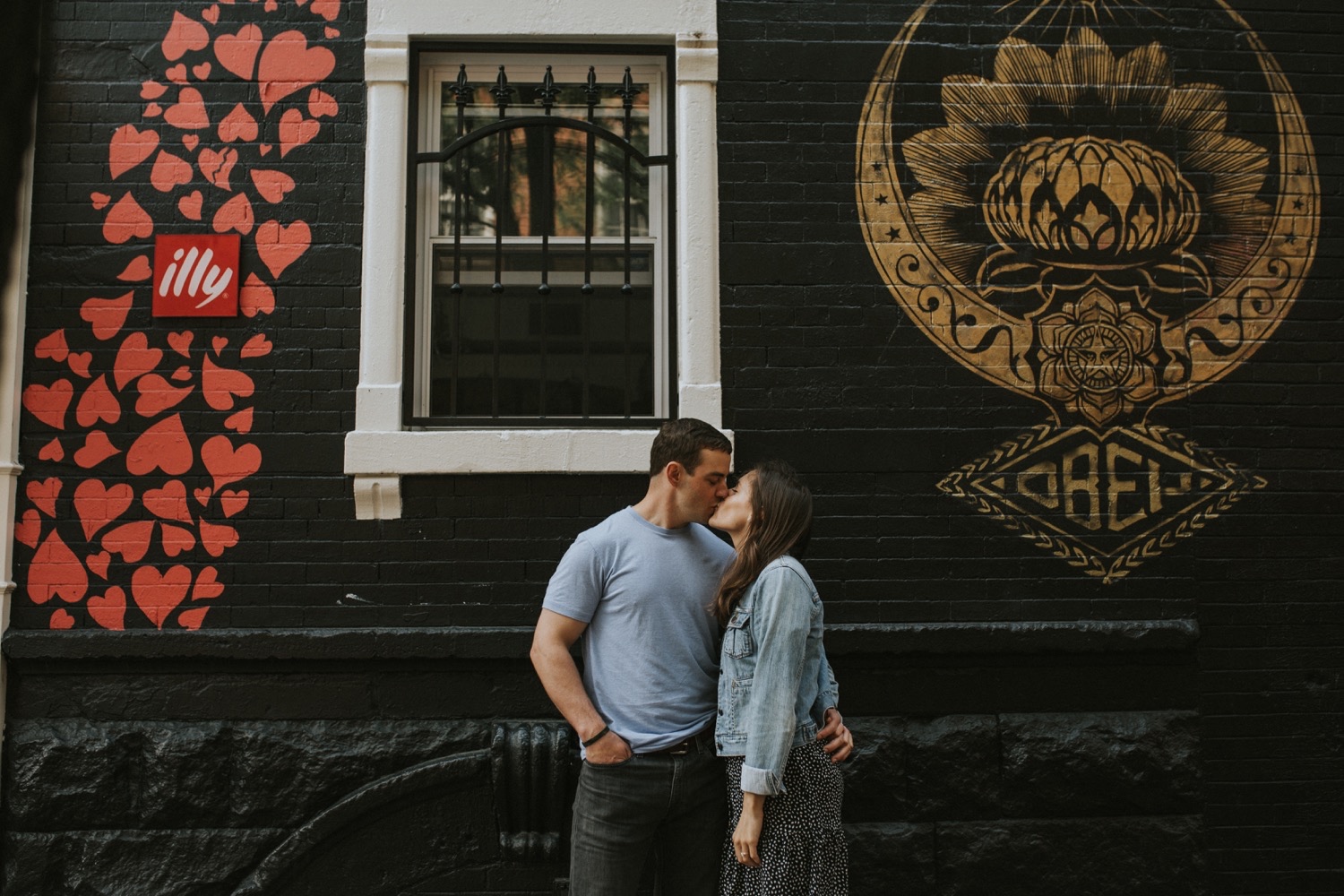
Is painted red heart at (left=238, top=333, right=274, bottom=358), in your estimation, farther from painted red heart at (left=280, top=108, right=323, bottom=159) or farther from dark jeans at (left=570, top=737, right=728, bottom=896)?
dark jeans at (left=570, top=737, right=728, bottom=896)

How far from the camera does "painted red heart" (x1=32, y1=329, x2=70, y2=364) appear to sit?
14.6 feet

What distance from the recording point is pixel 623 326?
4750 mm

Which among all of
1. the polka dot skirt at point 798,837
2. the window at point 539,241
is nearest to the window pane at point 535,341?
the window at point 539,241

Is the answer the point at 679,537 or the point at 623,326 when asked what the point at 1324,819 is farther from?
the point at 623,326

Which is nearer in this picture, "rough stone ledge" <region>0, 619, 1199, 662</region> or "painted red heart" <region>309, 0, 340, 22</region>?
"rough stone ledge" <region>0, 619, 1199, 662</region>

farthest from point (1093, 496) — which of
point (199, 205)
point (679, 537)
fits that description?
point (199, 205)

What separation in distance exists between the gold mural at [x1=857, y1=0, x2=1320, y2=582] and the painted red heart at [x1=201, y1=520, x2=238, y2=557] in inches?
120

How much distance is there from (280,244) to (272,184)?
273 mm

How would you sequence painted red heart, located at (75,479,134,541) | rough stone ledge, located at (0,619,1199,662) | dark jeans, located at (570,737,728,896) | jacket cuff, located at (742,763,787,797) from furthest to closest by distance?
painted red heart, located at (75,479,134,541) → rough stone ledge, located at (0,619,1199,662) → dark jeans, located at (570,737,728,896) → jacket cuff, located at (742,763,787,797)

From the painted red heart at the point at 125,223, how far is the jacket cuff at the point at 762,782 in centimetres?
350

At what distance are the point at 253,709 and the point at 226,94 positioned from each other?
2.68 m

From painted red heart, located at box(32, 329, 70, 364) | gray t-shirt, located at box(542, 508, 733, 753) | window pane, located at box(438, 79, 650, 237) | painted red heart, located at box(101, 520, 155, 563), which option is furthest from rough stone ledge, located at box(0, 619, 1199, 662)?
window pane, located at box(438, 79, 650, 237)

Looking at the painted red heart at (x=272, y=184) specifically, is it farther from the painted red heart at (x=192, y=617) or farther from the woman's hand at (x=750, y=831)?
the woman's hand at (x=750, y=831)

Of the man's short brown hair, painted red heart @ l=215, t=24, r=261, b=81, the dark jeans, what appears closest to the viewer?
the dark jeans
